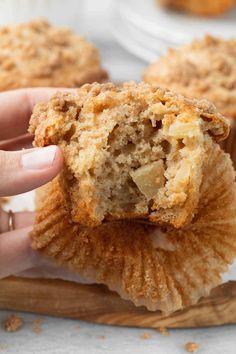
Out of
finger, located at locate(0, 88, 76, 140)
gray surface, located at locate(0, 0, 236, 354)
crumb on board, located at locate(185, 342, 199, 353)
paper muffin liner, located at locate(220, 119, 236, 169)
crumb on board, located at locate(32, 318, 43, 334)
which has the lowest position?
crumb on board, located at locate(32, 318, 43, 334)

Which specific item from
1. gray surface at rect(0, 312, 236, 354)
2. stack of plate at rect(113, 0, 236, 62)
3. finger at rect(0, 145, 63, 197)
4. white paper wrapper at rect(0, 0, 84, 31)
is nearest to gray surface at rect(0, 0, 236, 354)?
gray surface at rect(0, 312, 236, 354)

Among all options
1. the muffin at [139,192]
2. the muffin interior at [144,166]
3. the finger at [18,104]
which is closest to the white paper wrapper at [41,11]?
the finger at [18,104]

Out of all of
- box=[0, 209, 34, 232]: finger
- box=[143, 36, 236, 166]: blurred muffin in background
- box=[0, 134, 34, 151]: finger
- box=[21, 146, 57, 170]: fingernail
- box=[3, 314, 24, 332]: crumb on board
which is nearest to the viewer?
box=[21, 146, 57, 170]: fingernail

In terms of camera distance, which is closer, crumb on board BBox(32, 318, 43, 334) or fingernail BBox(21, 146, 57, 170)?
fingernail BBox(21, 146, 57, 170)

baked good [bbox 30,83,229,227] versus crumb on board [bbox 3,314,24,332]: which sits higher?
baked good [bbox 30,83,229,227]

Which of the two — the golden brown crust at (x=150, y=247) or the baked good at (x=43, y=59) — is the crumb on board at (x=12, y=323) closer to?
the golden brown crust at (x=150, y=247)

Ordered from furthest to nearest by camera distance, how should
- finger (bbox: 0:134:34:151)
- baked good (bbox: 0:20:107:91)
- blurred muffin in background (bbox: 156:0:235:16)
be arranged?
1. blurred muffin in background (bbox: 156:0:235:16)
2. baked good (bbox: 0:20:107:91)
3. finger (bbox: 0:134:34:151)

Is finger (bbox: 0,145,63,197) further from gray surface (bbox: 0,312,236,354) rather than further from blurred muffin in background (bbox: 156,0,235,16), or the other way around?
blurred muffin in background (bbox: 156,0,235,16)
